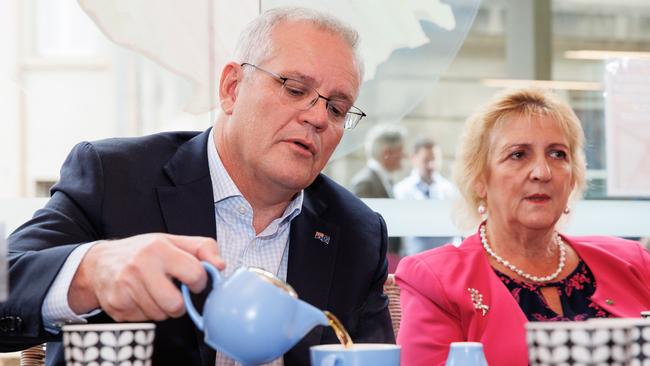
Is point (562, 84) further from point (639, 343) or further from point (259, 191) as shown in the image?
point (639, 343)

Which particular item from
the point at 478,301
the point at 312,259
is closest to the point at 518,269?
the point at 478,301

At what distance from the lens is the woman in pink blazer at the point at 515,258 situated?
78.6 inches

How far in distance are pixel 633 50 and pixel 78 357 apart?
272 centimetres

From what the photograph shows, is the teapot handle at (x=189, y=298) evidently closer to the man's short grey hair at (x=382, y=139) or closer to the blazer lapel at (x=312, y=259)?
the blazer lapel at (x=312, y=259)

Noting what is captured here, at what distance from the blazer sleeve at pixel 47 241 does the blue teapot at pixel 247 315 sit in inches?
10.9

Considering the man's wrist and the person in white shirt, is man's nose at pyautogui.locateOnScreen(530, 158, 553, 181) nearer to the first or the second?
the person in white shirt

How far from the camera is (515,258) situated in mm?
2234

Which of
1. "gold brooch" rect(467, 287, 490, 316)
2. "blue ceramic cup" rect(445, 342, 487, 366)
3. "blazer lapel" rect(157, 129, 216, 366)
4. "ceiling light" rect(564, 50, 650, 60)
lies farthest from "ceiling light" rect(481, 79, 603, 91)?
"blue ceramic cup" rect(445, 342, 487, 366)

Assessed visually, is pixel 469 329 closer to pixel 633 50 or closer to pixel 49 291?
pixel 49 291

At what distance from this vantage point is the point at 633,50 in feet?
10.7

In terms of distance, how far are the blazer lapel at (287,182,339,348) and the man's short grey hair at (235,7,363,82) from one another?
1.04ft

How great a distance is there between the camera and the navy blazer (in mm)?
1513

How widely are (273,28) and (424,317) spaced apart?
2.45 feet

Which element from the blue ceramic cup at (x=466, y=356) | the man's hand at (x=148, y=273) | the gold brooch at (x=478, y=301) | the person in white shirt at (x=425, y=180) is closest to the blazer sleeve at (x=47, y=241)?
the man's hand at (x=148, y=273)
